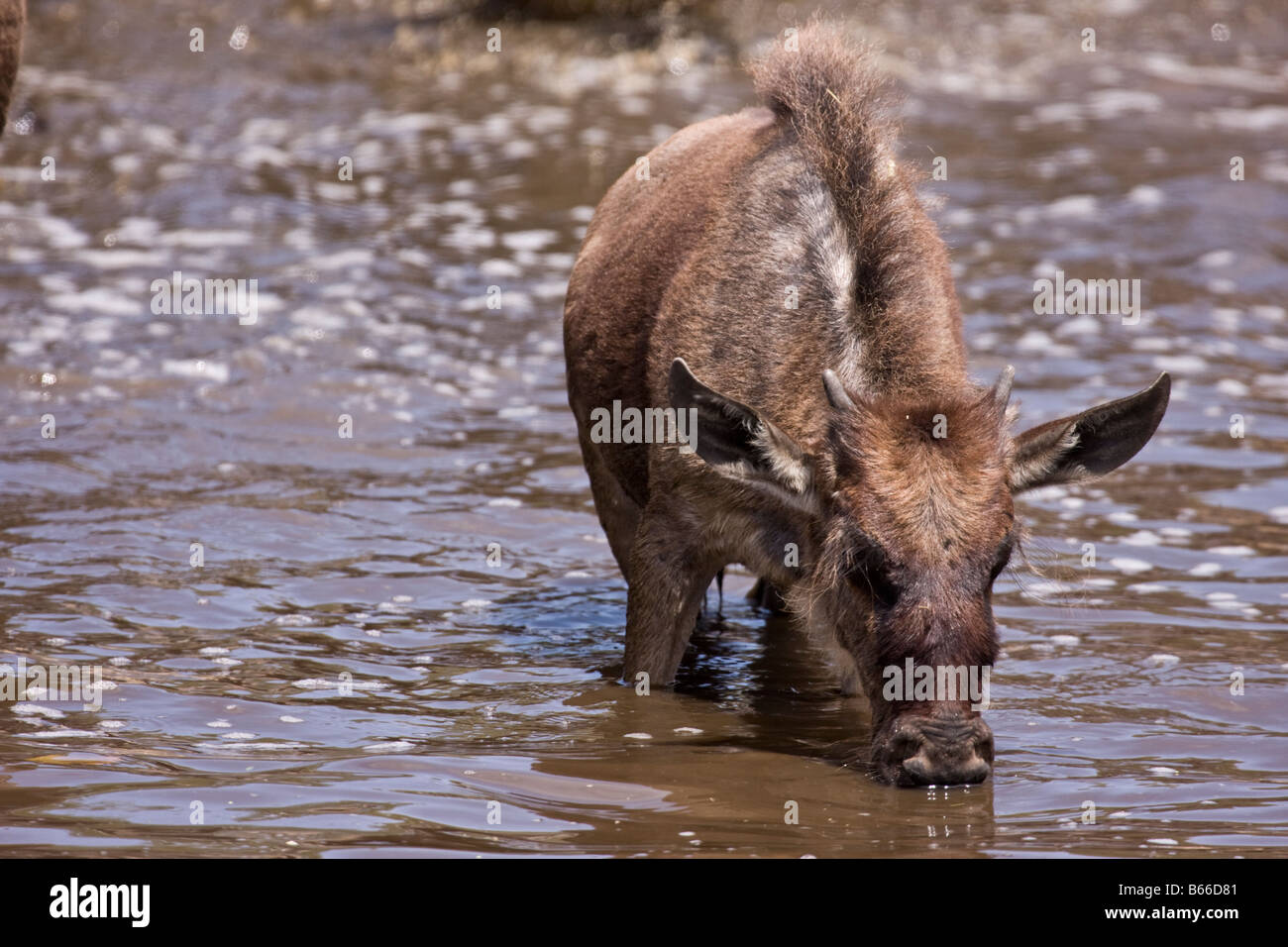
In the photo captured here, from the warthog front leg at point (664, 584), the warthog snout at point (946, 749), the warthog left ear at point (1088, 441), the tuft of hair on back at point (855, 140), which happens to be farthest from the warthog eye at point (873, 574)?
the tuft of hair on back at point (855, 140)

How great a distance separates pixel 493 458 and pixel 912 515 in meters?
6.46

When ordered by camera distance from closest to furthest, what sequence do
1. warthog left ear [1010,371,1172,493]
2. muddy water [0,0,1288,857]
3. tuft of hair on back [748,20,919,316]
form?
muddy water [0,0,1288,857]
warthog left ear [1010,371,1172,493]
tuft of hair on back [748,20,919,316]

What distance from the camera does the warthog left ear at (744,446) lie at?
24.4ft

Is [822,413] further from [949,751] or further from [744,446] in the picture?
[949,751]

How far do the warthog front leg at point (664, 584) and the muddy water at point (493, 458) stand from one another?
12.2 inches

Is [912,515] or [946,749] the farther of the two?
[912,515]

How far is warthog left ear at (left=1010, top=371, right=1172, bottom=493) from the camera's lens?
7.43 m

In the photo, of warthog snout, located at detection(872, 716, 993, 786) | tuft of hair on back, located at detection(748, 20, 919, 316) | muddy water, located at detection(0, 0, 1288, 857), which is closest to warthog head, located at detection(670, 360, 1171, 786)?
warthog snout, located at detection(872, 716, 993, 786)

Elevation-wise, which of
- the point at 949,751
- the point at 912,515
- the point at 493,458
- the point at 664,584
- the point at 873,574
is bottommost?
the point at 949,751

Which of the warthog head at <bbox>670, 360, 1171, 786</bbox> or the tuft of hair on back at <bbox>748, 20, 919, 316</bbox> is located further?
the tuft of hair on back at <bbox>748, 20, 919, 316</bbox>

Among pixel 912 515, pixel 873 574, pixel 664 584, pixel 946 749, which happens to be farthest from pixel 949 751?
pixel 664 584

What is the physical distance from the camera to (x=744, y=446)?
24.9ft

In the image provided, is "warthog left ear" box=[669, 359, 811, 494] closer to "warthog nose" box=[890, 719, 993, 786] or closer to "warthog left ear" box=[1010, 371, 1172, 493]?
"warthog left ear" box=[1010, 371, 1172, 493]
